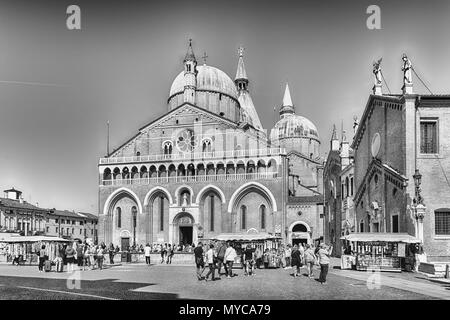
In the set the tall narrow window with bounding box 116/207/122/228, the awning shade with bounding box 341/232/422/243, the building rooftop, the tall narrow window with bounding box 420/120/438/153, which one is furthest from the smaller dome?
the awning shade with bounding box 341/232/422/243

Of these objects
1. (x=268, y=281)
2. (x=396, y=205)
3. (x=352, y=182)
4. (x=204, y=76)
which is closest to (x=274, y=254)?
(x=396, y=205)

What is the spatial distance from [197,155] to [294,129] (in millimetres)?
33713

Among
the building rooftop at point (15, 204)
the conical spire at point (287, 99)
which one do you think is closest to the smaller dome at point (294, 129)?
the conical spire at point (287, 99)

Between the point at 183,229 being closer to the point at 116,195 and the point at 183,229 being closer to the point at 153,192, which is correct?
the point at 153,192

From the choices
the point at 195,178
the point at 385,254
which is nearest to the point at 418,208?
the point at 385,254

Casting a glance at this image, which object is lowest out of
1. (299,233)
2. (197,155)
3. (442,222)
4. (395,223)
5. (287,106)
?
(299,233)

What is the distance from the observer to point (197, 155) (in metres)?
49.8

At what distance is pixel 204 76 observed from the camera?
62.3 m

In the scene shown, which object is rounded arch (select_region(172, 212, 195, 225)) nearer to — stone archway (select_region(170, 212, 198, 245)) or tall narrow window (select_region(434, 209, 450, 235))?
stone archway (select_region(170, 212, 198, 245))

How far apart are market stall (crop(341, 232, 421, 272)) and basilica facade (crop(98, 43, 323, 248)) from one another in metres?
21.5

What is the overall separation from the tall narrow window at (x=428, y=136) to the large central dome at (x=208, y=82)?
37620mm

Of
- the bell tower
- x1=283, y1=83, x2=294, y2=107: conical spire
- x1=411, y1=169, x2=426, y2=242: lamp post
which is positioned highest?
x1=283, y1=83, x2=294, y2=107: conical spire

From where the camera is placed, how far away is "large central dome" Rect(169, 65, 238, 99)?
61188 millimetres

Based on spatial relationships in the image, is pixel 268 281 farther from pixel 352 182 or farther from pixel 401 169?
pixel 352 182
